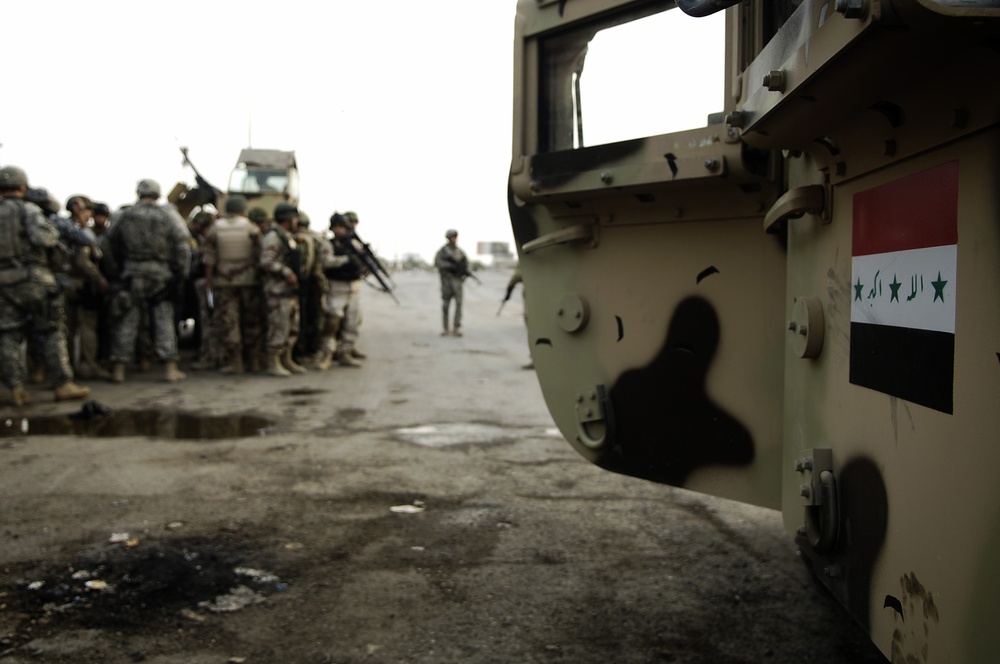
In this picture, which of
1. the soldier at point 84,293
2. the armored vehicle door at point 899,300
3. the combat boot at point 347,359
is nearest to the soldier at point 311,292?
the combat boot at point 347,359

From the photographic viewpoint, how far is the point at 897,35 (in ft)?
4.31

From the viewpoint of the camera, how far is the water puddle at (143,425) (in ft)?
20.9

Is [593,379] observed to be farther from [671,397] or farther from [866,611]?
[866,611]

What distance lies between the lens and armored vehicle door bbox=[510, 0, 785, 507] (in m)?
2.66

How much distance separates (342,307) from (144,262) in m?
2.26

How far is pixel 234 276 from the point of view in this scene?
31.6ft

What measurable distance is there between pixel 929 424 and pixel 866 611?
19.4 inches

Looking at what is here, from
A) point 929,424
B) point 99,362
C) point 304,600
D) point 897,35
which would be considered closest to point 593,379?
point 304,600

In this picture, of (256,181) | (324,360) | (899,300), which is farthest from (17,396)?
(256,181)

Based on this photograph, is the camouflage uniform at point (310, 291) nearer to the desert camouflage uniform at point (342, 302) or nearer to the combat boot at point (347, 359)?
the desert camouflage uniform at point (342, 302)

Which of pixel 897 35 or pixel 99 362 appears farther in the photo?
pixel 99 362

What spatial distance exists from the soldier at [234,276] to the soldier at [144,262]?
589 mm

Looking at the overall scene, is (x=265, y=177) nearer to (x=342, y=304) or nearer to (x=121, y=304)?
(x=342, y=304)

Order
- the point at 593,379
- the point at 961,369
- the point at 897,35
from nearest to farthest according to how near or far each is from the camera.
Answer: the point at 897,35 < the point at 961,369 < the point at 593,379
